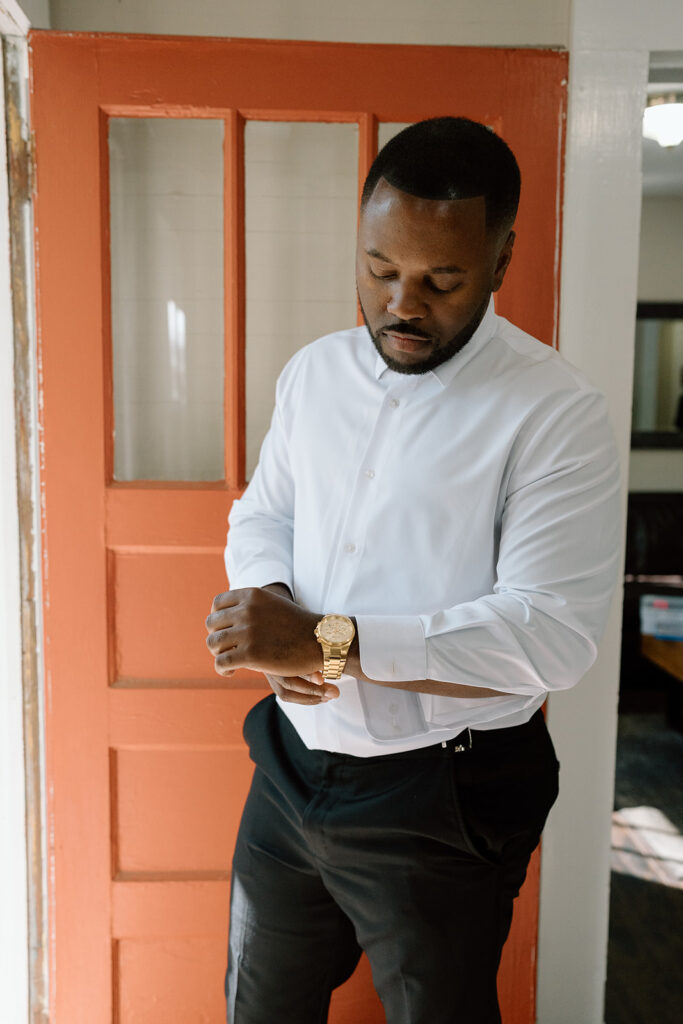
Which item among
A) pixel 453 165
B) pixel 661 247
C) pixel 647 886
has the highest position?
pixel 661 247

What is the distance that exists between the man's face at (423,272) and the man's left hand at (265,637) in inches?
15.0

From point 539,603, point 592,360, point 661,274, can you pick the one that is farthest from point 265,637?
point 661,274

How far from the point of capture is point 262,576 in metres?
A: 1.17

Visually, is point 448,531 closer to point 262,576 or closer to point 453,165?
point 262,576

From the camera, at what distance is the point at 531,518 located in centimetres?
102

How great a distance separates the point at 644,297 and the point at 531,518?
4.81 metres

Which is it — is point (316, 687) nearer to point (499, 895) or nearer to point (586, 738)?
point (499, 895)

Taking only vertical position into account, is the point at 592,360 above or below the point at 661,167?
below

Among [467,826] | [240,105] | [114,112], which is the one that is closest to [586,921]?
[467,826]

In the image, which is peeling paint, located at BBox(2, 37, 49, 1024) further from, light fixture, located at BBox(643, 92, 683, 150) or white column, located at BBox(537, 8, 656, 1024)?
light fixture, located at BBox(643, 92, 683, 150)

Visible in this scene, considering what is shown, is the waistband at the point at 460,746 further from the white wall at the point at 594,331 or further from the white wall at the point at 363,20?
the white wall at the point at 363,20

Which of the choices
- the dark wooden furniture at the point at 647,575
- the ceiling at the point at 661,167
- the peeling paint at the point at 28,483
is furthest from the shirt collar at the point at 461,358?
the dark wooden furniture at the point at 647,575

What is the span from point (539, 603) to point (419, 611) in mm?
189

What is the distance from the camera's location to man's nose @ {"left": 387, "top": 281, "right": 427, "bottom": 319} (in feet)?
3.37
